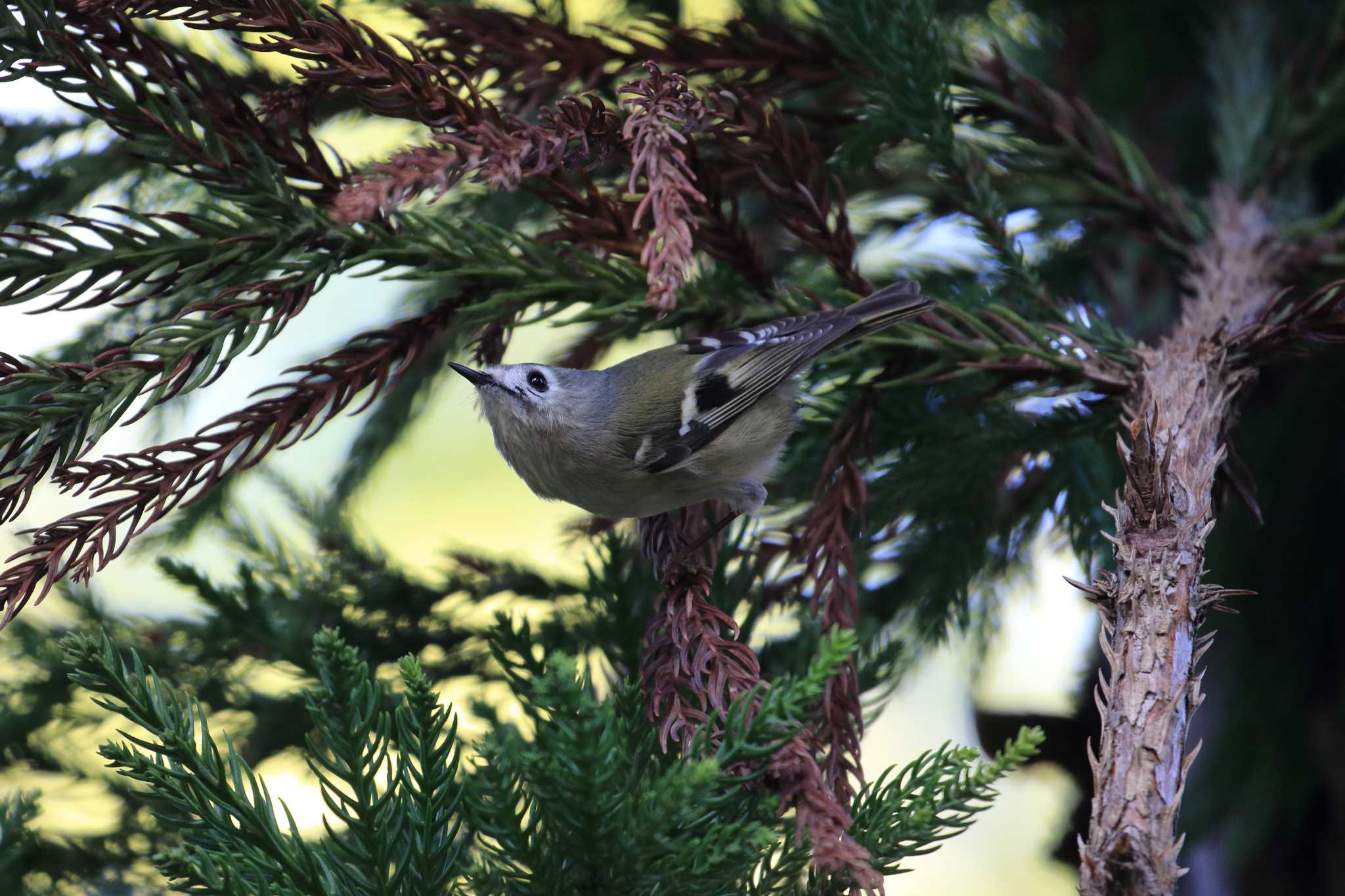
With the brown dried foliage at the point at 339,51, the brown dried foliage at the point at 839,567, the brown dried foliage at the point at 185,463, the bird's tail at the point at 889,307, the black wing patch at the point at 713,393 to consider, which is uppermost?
the brown dried foliage at the point at 339,51

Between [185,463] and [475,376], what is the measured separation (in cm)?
62

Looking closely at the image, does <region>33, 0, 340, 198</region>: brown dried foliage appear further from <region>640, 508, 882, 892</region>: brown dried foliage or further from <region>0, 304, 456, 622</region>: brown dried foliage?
<region>640, 508, 882, 892</region>: brown dried foliage

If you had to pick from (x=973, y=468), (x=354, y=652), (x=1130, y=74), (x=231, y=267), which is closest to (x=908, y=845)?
(x=354, y=652)

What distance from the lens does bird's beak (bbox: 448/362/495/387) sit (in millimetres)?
1373

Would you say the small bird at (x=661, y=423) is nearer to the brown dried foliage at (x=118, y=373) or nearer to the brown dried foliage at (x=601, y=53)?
the brown dried foliage at (x=601, y=53)

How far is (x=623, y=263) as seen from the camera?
1081 millimetres

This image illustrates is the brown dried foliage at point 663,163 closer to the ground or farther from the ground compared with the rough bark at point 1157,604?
farther from the ground

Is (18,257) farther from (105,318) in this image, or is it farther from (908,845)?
(908,845)

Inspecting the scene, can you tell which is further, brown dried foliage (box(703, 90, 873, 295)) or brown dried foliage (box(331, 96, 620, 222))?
brown dried foliage (box(703, 90, 873, 295))

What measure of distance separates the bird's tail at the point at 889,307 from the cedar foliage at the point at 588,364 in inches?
1.0

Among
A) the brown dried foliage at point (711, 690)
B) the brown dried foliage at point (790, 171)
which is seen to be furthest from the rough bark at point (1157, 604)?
the brown dried foliage at point (790, 171)


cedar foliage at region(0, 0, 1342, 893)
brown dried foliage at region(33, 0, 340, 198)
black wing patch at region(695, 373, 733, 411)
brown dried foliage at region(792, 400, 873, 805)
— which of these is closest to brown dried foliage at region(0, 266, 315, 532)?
cedar foliage at region(0, 0, 1342, 893)

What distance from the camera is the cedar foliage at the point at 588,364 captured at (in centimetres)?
69

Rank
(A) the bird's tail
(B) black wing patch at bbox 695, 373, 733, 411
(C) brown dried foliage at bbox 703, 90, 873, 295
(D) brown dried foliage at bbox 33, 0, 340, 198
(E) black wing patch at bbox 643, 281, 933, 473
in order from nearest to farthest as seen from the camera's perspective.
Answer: (D) brown dried foliage at bbox 33, 0, 340, 198
(C) brown dried foliage at bbox 703, 90, 873, 295
(A) the bird's tail
(E) black wing patch at bbox 643, 281, 933, 473
(B) black wing patch at bbox 695, 373, 733, 411
